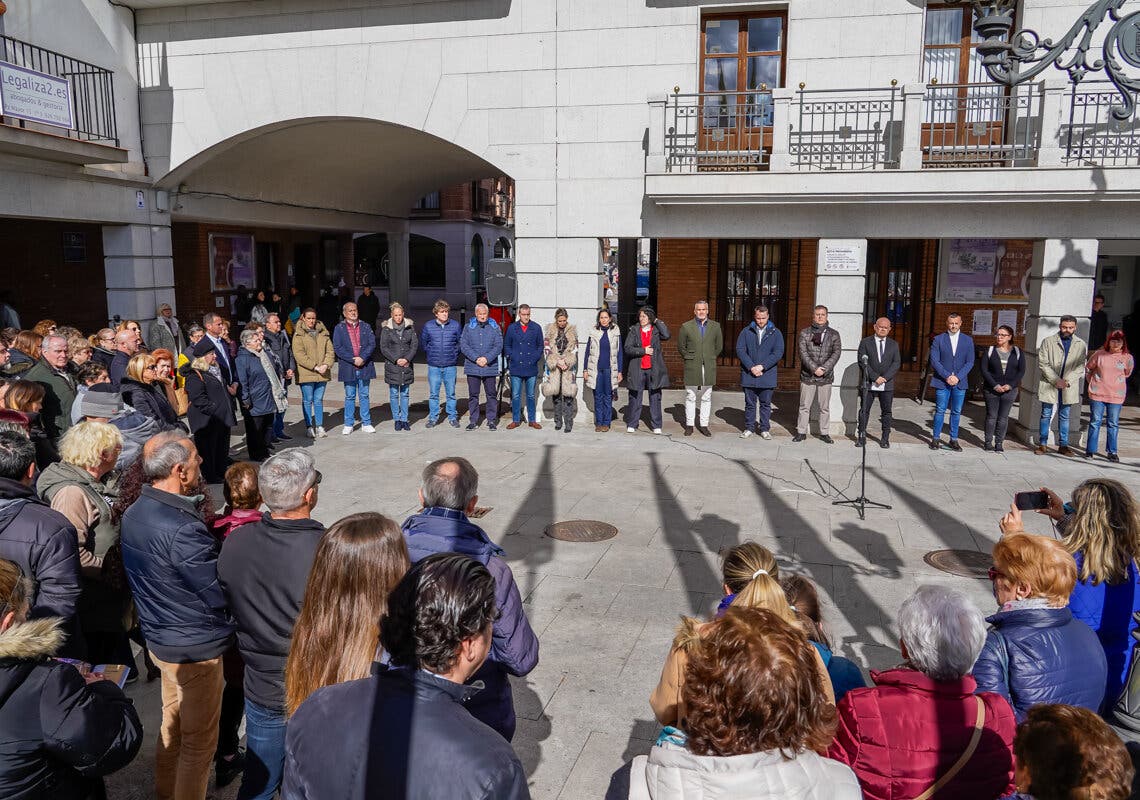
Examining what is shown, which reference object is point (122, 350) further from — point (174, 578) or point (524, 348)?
point (174, 578)

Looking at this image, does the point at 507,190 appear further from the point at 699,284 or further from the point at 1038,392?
the point at 1038,392

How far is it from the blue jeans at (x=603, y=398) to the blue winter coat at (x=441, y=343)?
225 cm

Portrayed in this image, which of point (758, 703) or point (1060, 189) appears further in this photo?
point (1060, 189)

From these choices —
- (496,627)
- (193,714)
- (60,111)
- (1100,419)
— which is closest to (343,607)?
(496,627)

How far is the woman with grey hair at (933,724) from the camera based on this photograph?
2631 mm

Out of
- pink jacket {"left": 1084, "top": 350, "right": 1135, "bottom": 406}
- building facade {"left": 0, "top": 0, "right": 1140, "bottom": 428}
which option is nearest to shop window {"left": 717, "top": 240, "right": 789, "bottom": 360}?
building facade {"left": 0, "top": 0, "right": 1140, "bottom": 428}

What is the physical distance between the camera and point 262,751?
3662 mm

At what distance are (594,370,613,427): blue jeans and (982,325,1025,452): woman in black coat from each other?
205 inches

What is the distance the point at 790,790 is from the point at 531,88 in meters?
12.7

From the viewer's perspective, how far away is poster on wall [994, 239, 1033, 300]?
51.9 feet

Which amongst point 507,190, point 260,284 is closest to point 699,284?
point 260,284

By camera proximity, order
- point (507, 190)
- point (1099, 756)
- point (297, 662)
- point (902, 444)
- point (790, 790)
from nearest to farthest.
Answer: point (790, 790)
point (1099, 756)
point (297, 662)
point (902, 444)
point (507, 190)

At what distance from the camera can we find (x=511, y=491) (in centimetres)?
989

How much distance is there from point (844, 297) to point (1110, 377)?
3.52 m
